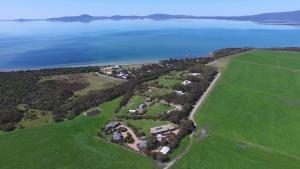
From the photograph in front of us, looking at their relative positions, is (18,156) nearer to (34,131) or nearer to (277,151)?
(34,131)

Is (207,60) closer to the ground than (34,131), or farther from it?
farther from it

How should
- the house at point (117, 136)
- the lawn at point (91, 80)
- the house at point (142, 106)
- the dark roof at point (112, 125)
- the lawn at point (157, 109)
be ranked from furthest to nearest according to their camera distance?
1. the lawn at point (91, 80)
2. the house at point (142, 106)
3. the lawn at point (157, 109)
4. the dark roof at point (112, 125)
5. the house at point (117, 136)

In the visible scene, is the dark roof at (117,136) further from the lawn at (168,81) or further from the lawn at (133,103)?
the lawn at (168,81)

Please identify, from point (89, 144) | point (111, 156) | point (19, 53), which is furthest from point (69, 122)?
point (19, 53)

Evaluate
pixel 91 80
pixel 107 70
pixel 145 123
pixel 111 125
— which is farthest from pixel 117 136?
pixel 107 70

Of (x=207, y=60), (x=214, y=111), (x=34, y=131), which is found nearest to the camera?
(x=34, y=131)

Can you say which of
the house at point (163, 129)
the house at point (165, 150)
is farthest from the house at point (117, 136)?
the house at point (165, 150)

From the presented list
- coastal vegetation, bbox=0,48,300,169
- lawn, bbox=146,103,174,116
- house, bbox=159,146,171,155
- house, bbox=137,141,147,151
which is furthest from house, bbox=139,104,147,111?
house, bbox=159,146,171,155
